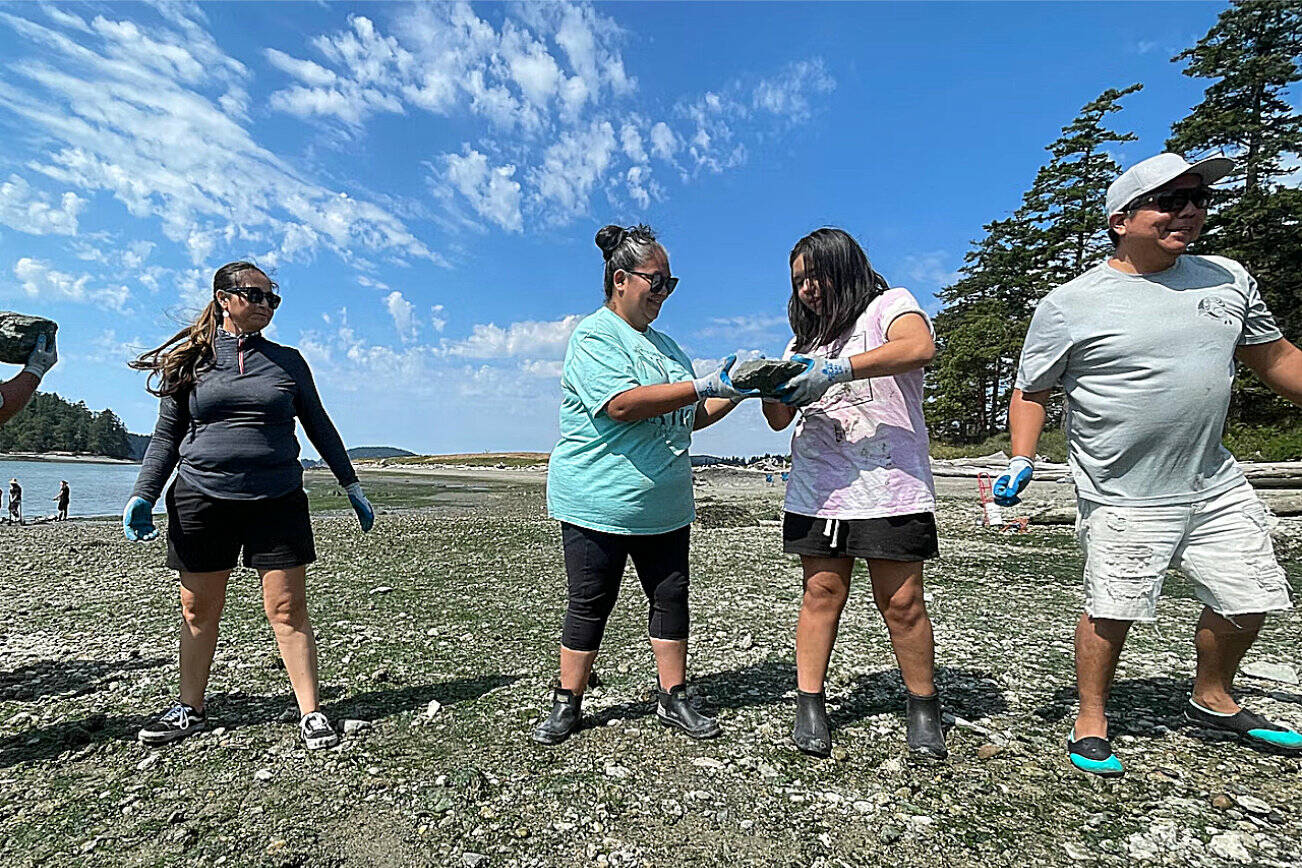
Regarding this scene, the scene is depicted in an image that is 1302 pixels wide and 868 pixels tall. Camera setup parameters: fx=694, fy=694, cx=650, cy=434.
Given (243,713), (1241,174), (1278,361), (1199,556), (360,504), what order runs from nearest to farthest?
(1199,556)
(1278,361)
(243,713)
(360,504)
(1241,174)

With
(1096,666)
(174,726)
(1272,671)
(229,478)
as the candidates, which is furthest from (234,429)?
(1272,671)

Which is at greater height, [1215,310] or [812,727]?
[1215,310]

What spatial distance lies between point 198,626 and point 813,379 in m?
3.26

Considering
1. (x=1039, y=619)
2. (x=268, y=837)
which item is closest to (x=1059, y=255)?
(x=1039, y=619)

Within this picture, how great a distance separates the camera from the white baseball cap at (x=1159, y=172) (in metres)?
2.82

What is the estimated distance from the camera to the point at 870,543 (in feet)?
10.2

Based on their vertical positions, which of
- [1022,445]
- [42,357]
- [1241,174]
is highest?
[1241,174]

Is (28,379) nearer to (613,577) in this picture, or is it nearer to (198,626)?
(198,626)

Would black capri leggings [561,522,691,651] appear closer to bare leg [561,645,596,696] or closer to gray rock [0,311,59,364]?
bare leg [561,645,596,696]

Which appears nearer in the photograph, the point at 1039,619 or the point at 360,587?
the point at 1039,619

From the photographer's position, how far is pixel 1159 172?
9.41ft

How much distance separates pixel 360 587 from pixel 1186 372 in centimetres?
783

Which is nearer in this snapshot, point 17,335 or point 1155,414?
point 1155,414

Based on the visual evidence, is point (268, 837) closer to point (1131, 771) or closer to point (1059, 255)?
point (1131, 771)
